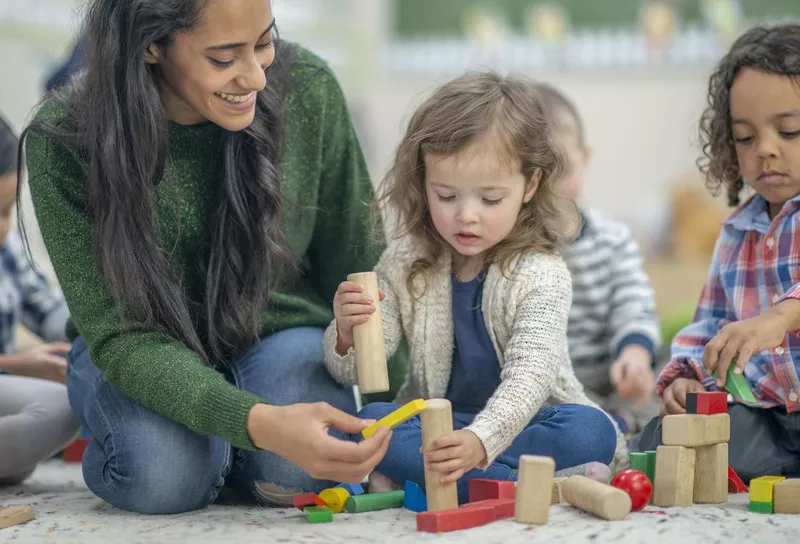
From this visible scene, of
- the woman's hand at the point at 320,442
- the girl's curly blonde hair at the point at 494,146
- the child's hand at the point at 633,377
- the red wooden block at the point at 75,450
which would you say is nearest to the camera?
the woman's hand at the point at 320,442

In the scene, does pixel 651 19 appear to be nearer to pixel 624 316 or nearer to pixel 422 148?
pixel 624 316

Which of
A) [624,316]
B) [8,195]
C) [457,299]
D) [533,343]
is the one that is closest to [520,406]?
[533,343]

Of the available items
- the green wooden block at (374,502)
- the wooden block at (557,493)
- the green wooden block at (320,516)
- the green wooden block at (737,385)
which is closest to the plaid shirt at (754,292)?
the green wooden block at (737,385)

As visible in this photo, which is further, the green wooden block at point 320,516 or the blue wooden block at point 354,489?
the blue wooden block at point 354,489

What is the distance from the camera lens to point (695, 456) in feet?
3.88

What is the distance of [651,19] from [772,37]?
7.83 ft

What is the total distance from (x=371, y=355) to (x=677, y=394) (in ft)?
1.50

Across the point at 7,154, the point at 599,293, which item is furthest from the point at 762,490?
the point at 7,154

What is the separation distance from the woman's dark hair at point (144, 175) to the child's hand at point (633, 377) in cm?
58

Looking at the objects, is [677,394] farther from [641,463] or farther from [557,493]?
[557,493]

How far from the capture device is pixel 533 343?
1.22m

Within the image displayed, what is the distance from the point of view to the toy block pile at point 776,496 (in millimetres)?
1121

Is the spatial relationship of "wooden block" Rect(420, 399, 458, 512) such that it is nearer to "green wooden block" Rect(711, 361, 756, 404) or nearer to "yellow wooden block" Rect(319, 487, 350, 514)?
"yellow wooden block" Rect(319, 487, 350, 514)

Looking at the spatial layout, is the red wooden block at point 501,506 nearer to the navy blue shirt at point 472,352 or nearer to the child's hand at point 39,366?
the navy blue shirt at point 472,352
